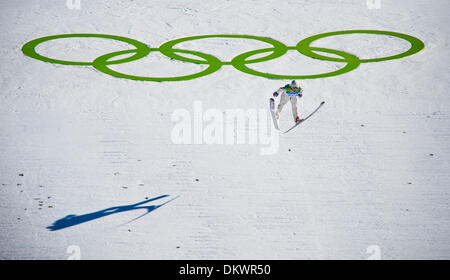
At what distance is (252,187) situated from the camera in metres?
8.91

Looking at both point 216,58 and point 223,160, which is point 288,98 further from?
point 216,58

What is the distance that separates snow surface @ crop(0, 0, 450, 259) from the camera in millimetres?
7746

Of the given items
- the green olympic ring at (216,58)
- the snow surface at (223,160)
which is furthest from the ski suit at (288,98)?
the green olympic ring at (216,58)

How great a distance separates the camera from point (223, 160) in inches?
380

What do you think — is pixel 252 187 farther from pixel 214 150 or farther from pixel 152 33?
pixel 152 33

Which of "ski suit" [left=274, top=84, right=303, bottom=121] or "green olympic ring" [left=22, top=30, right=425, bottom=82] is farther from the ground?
"green olympic ring" [left=22, top=30, right=425, bottom=82]

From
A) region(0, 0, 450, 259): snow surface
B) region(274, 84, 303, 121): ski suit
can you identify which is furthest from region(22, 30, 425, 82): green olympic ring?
region(274, 84, 303, 121): ski suit

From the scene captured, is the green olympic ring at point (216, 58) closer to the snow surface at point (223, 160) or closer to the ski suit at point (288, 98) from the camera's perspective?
the snow surface at point (223, 160)

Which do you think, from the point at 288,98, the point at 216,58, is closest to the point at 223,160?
the point at 288,98

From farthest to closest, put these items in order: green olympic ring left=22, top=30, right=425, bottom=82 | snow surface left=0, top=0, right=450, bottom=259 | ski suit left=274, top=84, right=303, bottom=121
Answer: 1. green olympic ring left=22, top=30, right=425, bottom=82
2. ski suit left=274, top=84, right=303, bottom=121
3. snow surface left=0, top=0, right=450, bottom=259

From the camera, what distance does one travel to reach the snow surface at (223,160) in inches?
305

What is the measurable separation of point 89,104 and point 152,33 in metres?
4.21

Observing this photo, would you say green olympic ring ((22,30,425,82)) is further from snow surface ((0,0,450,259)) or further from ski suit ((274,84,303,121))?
ski suit ((274,84,303,121))
